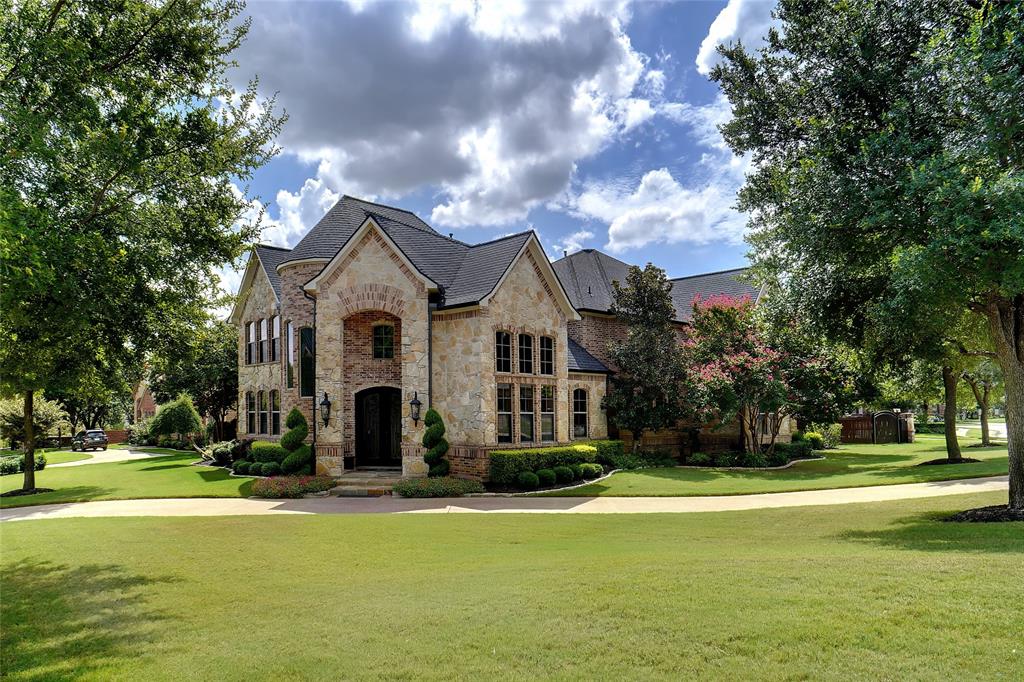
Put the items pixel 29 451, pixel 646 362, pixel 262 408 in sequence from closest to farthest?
1. pixel 29 451
2. pixel 646 362
3. pixel 262 408

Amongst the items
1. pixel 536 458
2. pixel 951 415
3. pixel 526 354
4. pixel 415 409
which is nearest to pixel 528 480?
pixel 536 458

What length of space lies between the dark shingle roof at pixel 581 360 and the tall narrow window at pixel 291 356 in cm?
1098

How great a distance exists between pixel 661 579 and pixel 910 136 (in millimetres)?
9948

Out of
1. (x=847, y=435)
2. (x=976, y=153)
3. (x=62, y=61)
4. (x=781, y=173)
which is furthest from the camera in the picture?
(x=847, y=435)

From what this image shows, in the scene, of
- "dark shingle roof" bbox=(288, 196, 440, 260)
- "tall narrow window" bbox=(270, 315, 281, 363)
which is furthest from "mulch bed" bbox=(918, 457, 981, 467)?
"tall narrow window" bbox=(270, 315, 281, 363)

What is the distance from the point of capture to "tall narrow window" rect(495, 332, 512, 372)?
817 inches

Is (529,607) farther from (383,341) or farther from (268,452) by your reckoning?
(268,452)

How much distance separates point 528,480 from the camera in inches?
749

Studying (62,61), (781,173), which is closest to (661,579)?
(781,173)

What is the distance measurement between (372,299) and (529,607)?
15587mm

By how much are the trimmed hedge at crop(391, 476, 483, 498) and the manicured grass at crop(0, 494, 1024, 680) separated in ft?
21.6

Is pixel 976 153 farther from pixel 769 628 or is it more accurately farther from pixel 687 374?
pixel 687 374

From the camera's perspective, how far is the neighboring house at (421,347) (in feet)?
66.2

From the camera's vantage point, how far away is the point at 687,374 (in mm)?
25875
